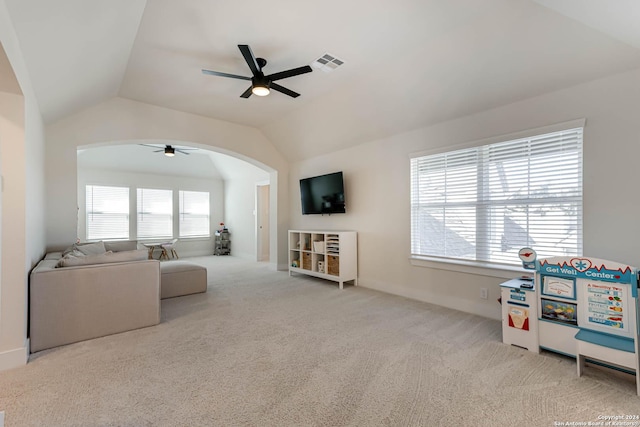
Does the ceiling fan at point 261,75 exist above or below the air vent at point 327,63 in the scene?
below

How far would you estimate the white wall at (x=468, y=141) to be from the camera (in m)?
2.58

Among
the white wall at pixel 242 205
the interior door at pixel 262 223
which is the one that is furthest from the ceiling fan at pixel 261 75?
the interior door at pixel 262 223

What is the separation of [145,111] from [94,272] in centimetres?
297

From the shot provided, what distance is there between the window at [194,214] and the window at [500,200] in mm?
7342

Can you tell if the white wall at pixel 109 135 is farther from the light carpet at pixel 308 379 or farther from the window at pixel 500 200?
the window at pixel 500 200

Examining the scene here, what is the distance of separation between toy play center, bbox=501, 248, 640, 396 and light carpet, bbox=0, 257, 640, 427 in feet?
0.53

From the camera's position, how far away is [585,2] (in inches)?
68.5

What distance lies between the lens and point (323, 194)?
5.55 m

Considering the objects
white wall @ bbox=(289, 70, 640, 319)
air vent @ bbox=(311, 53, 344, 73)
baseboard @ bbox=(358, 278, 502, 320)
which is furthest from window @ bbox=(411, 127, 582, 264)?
air vent @ bbox=(311, 53, 344, 73)

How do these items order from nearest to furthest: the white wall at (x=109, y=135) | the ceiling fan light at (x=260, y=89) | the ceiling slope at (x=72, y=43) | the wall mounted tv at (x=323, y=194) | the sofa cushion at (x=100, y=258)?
the ceiling slope at (x=72, y=43) < the sofa cushion at (x=100, y=258) < the ceiling fan light at (x=260, y=89) < the white wall at (x=109, y=135) < the wall mounted tv at (x=323, y=194)

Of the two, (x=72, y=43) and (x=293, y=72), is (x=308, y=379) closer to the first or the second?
(x=293, y=72)

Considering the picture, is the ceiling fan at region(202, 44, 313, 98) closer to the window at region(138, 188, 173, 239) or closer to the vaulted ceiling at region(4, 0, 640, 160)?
the vaulted ceiling at region(4, 0, 640, 160)

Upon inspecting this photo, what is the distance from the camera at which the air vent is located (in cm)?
330

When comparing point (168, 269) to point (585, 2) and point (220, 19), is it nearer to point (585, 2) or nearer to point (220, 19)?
point (220, 19)
